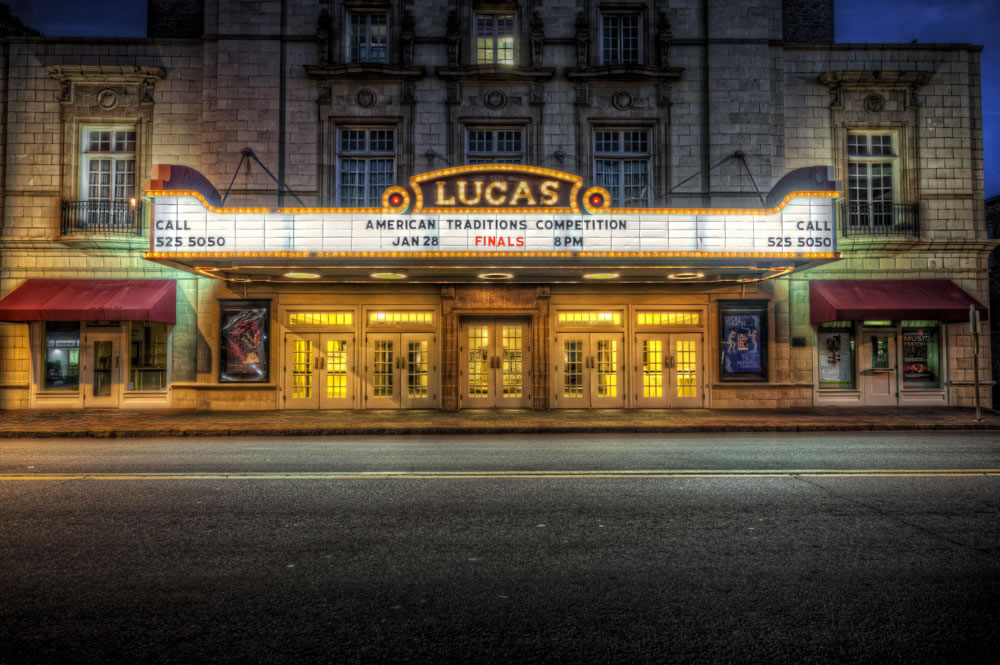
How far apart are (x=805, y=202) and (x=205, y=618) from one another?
1470 cm

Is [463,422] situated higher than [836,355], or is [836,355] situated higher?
[836,355]

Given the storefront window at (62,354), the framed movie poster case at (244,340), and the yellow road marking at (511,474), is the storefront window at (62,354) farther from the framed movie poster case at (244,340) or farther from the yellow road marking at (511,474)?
the yellow road marking at (511,474)

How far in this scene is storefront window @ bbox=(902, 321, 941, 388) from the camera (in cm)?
1792

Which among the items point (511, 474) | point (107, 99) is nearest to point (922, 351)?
point (511, 474)

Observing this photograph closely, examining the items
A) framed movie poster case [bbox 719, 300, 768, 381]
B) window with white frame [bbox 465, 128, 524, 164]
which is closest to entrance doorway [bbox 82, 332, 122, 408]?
window with white frame [bbox 465, 128, 524, 164]

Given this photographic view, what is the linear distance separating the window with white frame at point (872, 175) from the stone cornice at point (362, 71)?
1275cm

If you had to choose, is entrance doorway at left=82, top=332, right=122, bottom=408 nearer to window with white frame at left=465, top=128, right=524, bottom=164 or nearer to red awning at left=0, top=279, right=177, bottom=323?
red awning at left=0, top=279, right=177, bottom=323

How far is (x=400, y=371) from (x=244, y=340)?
4338mm

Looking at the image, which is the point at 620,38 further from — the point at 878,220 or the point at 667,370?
the point at 667,370

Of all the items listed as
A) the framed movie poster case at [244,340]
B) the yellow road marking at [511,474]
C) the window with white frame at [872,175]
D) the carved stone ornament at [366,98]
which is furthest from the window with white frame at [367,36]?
the yellow road marking at [511,474]

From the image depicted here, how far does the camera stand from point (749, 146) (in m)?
17.8

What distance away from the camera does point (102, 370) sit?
688 inches

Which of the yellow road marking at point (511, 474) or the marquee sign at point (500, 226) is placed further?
the marquee sign at point (500, 226)

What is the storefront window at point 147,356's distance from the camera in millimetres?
17547
